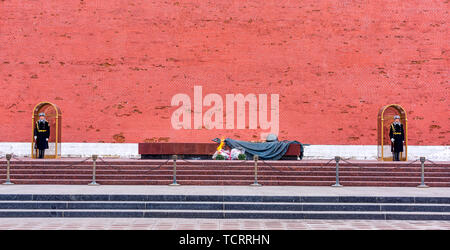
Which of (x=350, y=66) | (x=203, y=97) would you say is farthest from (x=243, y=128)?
(x=350, y=66)

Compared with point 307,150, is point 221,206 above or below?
below

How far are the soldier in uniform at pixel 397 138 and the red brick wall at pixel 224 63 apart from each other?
1.37m

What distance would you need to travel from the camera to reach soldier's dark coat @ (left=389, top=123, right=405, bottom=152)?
10.2 metres

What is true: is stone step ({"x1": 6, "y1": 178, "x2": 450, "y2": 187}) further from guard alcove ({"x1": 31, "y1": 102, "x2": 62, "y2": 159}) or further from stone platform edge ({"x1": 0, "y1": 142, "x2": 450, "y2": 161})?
stone platform edge ({"x1": 0, "y1": 142, "x2": 450, "y2": 161})

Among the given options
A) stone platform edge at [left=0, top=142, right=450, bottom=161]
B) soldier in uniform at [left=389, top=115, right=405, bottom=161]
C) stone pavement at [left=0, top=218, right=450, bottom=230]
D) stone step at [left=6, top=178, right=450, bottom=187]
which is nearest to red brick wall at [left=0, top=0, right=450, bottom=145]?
stone platform edge at [left=0, top=142, right=450, bottom=161]

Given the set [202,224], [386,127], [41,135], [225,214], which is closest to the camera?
[202,224]

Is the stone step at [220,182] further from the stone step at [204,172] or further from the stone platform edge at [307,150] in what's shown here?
the stone platform edge at [307,150]

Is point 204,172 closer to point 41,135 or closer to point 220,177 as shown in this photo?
point 220,177

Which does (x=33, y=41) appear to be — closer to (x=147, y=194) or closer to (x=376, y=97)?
(x=147, y=194)

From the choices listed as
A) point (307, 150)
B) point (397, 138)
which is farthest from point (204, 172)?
point (397, 138)

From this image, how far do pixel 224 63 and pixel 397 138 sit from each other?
426 centimetres

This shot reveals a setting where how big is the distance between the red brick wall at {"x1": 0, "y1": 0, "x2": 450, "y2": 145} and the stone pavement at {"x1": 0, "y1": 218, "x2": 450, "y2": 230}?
602 cm

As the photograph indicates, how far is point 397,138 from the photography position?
1023cm

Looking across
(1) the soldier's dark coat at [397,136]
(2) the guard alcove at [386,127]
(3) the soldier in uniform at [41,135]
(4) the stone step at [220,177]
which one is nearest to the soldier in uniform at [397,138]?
(1) the soldier's dark coat at [397,136]
